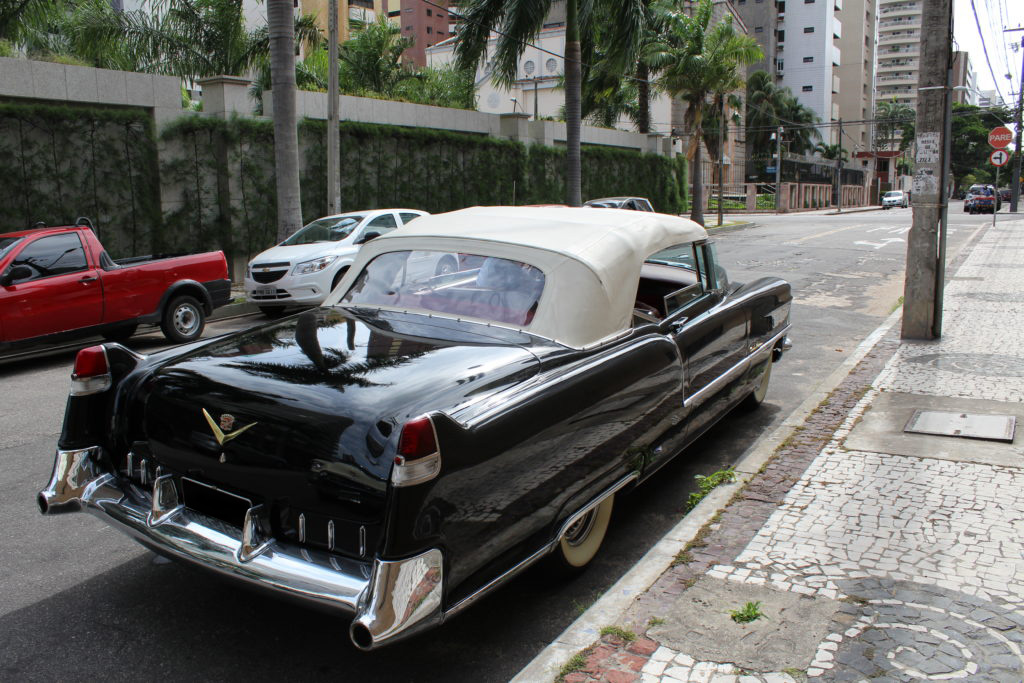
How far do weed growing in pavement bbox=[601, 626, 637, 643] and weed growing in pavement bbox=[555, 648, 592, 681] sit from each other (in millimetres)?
165

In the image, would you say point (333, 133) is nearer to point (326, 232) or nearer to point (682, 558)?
point (326, 232)

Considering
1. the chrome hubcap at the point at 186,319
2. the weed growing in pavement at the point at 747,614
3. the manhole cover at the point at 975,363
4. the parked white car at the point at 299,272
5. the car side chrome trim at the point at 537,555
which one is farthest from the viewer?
the parked white car at the point at 299,272

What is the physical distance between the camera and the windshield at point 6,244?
332 inches

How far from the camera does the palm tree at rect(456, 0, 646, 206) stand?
1980 cm

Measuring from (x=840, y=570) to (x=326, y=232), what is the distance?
34.6 feet

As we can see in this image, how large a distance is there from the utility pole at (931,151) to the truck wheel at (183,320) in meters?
8.14

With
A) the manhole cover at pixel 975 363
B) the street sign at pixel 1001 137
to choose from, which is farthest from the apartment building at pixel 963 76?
the manhole cover at pixel 975 363

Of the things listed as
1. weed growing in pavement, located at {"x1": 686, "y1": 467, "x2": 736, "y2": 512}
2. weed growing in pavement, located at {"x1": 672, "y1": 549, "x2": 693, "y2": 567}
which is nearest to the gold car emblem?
weed growing in pavement, located at {"x1": 672, "y1": 549, "x2": 693, "y2": 567}

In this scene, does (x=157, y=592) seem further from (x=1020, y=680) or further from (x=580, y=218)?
(x=1020, y=680)

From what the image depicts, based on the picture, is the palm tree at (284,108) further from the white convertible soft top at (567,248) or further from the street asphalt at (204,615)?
the white convertible soft top at (567,248)

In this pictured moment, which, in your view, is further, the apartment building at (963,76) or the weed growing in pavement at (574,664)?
the apartment building at (963,76)

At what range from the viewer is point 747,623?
131 inches

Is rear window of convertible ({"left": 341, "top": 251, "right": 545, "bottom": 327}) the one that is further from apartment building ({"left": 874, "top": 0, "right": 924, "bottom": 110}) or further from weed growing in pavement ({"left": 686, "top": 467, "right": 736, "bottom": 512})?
apartment building ({"left": 874, "top": 0, "right": 924, "bottom": 110})

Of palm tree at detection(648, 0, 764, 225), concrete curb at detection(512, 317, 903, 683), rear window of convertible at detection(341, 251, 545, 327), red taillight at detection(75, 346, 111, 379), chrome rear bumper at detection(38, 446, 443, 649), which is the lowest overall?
concrete curb at detection(512, 317, 903, 683)
